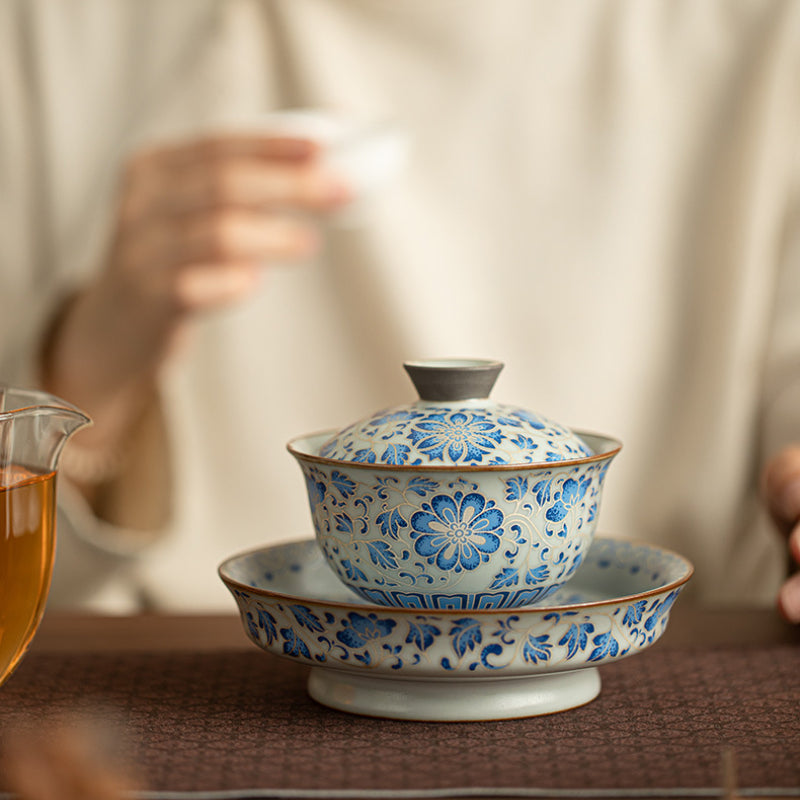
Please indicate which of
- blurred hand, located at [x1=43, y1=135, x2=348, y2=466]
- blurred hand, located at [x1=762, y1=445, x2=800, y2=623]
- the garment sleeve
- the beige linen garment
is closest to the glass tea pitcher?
blurred hand, located at [x1=762, y1=445, x2=800, y2=623]

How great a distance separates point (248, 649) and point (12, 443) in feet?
0.87

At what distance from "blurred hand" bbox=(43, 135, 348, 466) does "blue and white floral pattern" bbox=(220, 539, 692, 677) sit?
0.66 m

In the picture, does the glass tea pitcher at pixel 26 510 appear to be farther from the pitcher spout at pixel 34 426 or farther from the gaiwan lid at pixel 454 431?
the gaiwan lid at pixel 454 431

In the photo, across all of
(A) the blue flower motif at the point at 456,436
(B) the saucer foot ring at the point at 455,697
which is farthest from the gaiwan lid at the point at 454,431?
(B) the saucer foot ring at the point at 455,697

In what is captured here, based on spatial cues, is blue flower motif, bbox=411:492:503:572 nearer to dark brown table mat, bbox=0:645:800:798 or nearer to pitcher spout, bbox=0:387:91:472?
dark brown table mat, bbox=0:645:800:798

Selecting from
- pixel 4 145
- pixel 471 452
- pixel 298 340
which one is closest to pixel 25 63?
pixel 4 145

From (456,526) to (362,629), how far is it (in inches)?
2.7

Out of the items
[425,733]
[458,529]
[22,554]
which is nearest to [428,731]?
[425,733]

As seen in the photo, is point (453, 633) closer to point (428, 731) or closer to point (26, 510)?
point (428, 731)

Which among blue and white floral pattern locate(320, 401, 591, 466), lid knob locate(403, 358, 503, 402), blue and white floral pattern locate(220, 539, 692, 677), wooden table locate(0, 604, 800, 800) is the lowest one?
wooden table locate(0, 604, 800, 800)

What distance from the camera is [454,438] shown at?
20.5 inches

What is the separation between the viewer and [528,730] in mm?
514

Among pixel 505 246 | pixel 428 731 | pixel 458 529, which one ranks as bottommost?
pixel 428 731

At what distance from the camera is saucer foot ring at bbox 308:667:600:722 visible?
53 cm
